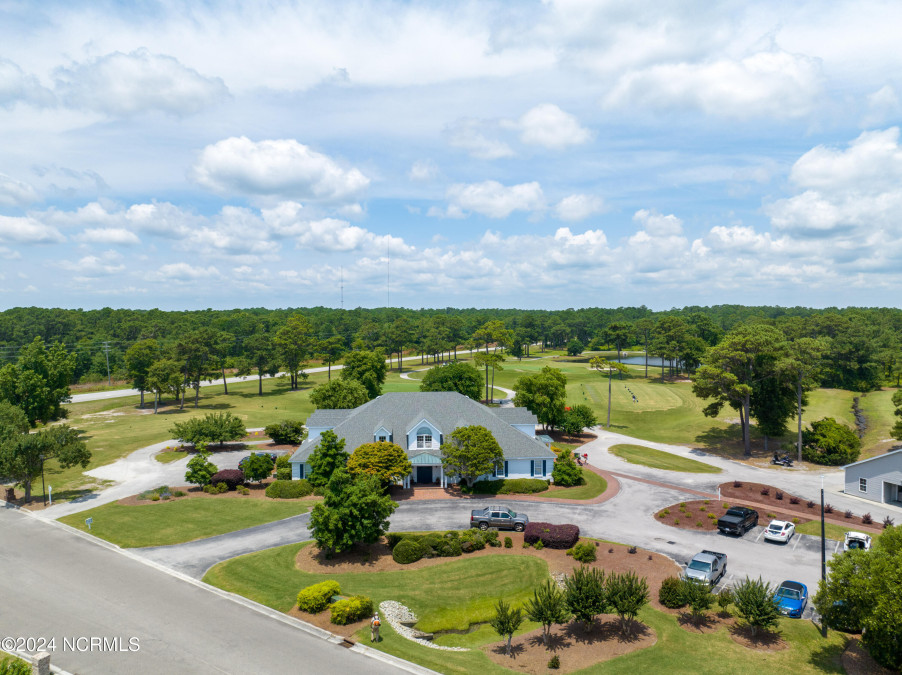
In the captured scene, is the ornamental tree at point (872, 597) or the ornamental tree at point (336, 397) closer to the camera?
the ornamental tree at point (872, 597)

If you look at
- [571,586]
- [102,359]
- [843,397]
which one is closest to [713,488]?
[571,586]

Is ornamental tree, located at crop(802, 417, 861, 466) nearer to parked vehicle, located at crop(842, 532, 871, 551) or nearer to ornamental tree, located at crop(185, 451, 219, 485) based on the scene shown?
parked vehicle, located at crop(842, 532, 871, 551)

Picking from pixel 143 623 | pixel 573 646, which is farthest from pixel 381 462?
pixel 573 646

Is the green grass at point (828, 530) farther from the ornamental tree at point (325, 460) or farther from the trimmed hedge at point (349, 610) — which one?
the ornamental tree at point (325, 460)

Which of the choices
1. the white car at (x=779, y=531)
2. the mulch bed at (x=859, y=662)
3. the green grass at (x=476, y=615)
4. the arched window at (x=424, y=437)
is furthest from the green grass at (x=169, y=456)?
the mulch bed at (x=859, y=662)

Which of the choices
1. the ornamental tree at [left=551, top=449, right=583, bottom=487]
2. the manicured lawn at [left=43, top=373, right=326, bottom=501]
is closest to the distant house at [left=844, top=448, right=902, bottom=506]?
the ornamental tree at [left=551, top=449, right=583, bottom=487]

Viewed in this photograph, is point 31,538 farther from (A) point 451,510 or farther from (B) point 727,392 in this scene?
(B) point 727,392
